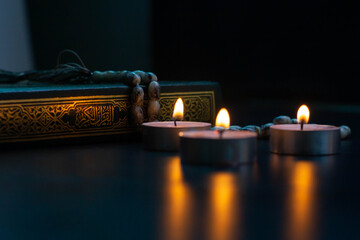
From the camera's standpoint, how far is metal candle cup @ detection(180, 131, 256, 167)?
3.42 ft

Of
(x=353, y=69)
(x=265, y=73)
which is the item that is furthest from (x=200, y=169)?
(x=265, y=73)

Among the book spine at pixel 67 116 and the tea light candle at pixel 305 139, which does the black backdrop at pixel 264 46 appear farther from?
the tea light candle at pixel 305 139

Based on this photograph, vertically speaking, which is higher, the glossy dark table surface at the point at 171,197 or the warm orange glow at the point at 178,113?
the warm orange glow at the point at 178,113

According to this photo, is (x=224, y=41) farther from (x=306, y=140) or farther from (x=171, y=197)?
(x=171, y=197)

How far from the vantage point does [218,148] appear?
3.43 feet

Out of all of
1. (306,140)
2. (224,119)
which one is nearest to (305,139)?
(306,140)

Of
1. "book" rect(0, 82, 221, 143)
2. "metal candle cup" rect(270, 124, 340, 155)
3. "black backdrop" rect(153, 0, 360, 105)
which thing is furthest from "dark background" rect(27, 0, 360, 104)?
"metal candle cup" rect(270, 124, 340, 155)

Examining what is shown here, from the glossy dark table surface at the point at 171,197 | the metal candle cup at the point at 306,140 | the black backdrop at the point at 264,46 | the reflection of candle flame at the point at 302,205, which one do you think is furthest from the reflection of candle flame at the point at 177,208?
the black backdrop at the point at 264,46

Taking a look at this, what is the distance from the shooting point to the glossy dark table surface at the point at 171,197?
0.68 meters

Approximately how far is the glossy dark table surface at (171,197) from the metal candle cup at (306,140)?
0.07 ft

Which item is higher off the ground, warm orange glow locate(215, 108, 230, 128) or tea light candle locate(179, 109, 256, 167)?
warm orange glow locate(215, 108, 230, 128)

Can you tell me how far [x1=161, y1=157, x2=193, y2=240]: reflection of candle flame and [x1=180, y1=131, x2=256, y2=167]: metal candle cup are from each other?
1.8 inches

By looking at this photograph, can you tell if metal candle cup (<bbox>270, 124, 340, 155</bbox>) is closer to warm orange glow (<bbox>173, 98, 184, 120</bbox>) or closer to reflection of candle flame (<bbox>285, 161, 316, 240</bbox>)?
reflection of candle flame (<bbox>285, 161, 316, 240</bbox>)

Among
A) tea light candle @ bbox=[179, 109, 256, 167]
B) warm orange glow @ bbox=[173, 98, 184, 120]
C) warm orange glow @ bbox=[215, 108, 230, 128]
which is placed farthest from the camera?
warm orange glow @ bbox=[173, 98, 184, 120]
